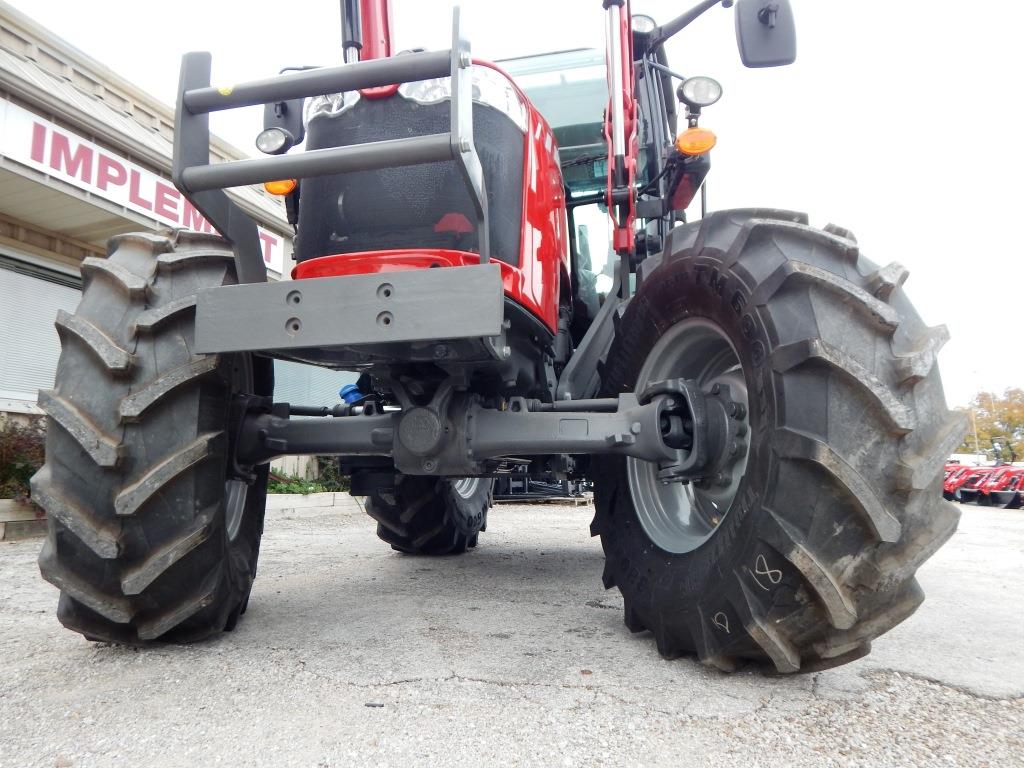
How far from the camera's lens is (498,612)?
3.01m

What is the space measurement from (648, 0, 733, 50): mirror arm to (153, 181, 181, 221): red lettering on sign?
23.4 ft

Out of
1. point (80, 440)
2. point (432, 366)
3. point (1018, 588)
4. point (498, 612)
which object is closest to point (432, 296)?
point (432, 366)

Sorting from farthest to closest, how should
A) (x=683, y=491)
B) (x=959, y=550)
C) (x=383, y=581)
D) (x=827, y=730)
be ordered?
(x=959, y=550) < (x=383, y=581) < (x=683, y=491) < (x=827, y=730)

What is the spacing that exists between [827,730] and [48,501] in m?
2.12

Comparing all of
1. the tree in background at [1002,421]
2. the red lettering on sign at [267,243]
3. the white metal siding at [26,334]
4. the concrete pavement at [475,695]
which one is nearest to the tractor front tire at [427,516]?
the concrete pavement at [475,695]

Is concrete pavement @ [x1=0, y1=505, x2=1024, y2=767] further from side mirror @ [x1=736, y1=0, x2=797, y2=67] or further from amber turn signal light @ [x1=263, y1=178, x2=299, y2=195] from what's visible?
side mirror @ [x1=736, y1=0, x2=797, y2=67]

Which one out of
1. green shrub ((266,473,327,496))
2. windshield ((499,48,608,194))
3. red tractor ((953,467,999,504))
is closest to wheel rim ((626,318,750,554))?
windshield ((499,48,608,194))

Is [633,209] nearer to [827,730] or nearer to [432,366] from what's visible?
[432,366]

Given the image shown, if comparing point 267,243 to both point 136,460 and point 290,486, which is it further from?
point 136,460

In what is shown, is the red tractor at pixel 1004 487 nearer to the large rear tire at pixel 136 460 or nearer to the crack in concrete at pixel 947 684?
the crack in concrete at pixel 947 684

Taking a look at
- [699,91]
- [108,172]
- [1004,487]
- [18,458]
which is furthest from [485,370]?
[1004,487]

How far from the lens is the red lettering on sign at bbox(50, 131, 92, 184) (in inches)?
288

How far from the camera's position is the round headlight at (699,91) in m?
2.78

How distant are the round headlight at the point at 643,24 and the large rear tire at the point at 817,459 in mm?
1542
